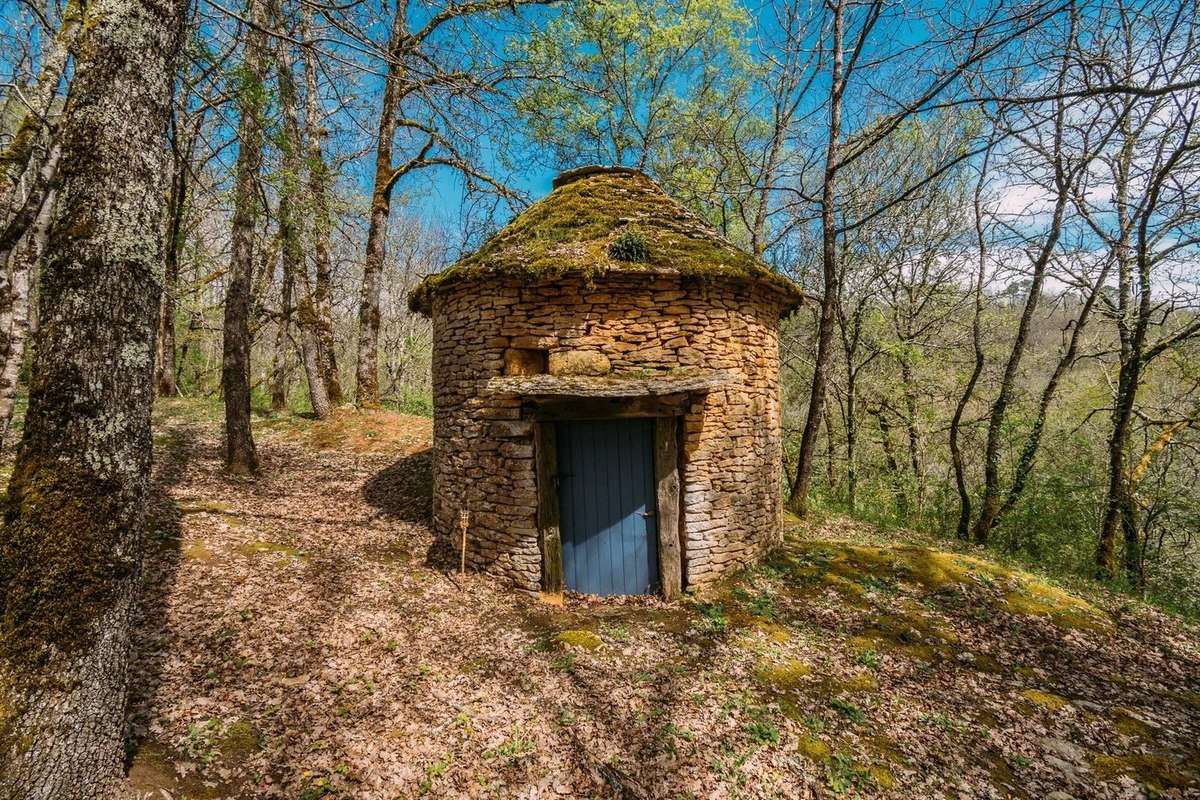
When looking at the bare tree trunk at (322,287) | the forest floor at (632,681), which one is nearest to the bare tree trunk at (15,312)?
the forest floor at (632,681)

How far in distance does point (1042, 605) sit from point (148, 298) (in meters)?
8.23

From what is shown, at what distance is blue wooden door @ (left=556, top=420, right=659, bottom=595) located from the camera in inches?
205

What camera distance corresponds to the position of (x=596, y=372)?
504 centimetres

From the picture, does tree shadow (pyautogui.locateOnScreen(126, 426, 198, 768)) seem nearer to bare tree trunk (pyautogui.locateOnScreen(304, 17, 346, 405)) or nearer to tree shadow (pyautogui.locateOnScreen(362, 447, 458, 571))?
tree shadow (pyautogui.locateOnScreen(362, 447, 458, 571))

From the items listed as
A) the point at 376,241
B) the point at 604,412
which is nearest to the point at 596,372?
the point at 604,412

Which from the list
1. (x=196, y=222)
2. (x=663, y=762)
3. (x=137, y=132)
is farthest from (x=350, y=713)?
(x=196, y=222)

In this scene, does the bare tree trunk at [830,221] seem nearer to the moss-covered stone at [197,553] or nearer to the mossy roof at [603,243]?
the mossy roof at [603,243]

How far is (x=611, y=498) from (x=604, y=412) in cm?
106

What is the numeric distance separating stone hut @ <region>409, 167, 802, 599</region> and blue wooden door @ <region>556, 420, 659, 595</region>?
0.01m

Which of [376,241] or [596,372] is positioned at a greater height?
[376,241]

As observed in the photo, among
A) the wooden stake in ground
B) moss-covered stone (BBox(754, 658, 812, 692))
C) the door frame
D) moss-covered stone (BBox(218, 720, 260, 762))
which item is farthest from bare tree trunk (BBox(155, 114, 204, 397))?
moss-covered stone (BBox(754, 658, 812, 692))

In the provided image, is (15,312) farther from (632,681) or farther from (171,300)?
(632,681)

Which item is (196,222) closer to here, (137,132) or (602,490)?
(137,132)

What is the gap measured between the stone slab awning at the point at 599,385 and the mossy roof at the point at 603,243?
1.19 metres
